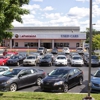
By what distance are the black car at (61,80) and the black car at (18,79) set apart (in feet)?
5.21

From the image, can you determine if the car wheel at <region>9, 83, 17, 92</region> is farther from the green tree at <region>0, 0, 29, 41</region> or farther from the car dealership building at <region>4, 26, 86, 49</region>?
the car dealership building at <region>4, 26, 86, 49</region>

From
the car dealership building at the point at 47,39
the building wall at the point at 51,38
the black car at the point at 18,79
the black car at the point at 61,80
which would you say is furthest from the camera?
the car dealership building at the point at 47,39

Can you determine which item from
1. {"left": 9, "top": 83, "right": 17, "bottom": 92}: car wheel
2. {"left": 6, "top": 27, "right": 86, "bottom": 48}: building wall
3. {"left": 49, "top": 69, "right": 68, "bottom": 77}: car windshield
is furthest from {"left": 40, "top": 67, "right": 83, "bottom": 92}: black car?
{"left": 6, "top": 27, "right": 86, "bottom": 48}: building wall

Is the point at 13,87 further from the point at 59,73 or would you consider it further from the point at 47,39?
the point at 47,39

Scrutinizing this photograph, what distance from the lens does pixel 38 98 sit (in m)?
10.3

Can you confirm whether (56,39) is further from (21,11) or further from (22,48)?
(21,11)

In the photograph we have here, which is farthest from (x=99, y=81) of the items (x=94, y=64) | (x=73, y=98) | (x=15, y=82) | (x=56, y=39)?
(x=56, y=39)

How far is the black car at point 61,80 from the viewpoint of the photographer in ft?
45.9

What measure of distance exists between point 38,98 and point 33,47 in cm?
5779

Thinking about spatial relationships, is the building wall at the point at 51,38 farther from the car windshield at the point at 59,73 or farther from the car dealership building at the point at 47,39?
the car windshield at the point at 59,73

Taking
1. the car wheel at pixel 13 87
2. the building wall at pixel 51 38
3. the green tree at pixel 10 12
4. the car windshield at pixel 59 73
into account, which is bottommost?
the car wheel at pixel 13 87

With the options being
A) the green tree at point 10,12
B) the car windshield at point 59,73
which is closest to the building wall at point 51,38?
the car windshield at point 59,73

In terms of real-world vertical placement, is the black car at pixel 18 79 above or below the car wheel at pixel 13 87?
above

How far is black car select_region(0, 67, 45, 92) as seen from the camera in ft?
46.8
